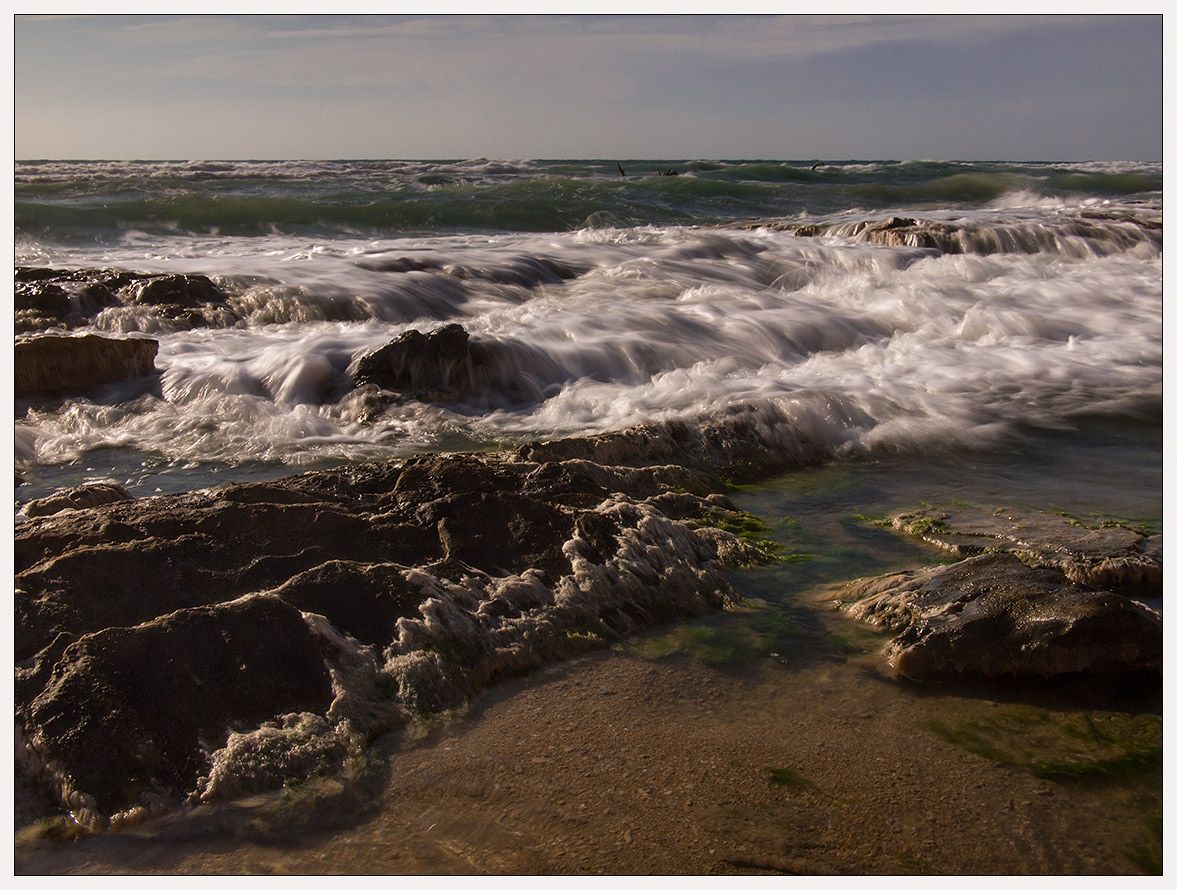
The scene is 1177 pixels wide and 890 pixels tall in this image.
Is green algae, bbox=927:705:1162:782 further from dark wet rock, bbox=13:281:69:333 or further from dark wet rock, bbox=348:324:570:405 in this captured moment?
dark wet rock, bbox=13:281:69:333

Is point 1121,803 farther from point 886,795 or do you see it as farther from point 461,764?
point 461,764

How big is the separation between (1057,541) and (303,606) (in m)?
2.81

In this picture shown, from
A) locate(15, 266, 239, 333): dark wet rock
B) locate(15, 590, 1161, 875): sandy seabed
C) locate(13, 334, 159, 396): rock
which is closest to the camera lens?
locate(15, 590, 1161, 875): sandy seabed

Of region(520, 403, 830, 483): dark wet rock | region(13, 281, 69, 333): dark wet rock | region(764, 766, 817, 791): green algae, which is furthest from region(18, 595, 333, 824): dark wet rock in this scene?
region(13, 281, 69, 333): dark wet rock

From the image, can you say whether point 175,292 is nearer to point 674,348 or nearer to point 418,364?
point 418,364

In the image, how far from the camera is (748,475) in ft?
15.7

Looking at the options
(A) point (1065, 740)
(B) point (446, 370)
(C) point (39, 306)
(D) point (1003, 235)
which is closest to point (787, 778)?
(A) point (1065, 740)

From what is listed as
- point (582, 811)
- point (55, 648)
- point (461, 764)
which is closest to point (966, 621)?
point (582, 811)

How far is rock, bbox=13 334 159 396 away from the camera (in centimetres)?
582

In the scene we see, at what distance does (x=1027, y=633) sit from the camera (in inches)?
110

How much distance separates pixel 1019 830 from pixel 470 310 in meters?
7.49

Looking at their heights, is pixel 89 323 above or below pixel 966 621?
above

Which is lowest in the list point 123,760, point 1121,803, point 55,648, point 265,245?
point 1121,803

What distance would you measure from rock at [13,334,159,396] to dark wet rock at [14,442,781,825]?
9.58 ft
